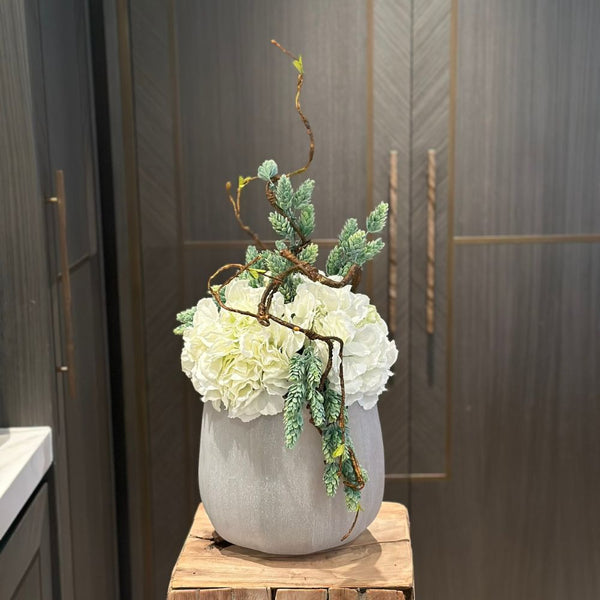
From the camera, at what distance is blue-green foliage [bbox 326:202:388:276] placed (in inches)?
47.8

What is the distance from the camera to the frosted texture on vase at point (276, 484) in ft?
3.84

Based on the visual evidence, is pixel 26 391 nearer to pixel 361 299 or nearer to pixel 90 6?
pixel 361 299

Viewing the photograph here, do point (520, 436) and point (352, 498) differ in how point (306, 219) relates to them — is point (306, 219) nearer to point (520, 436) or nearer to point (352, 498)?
point (352, 498)

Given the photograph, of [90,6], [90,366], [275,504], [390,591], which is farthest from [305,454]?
[90,6]

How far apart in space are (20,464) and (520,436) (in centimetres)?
122

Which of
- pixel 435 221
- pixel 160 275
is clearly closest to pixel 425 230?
pixel 435 221

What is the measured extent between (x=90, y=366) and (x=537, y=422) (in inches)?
41.6

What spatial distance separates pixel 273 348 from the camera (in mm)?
1142

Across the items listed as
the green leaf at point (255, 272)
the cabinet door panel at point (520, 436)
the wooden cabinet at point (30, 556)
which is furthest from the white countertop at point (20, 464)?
the cabinet door panel at point (520, 436)

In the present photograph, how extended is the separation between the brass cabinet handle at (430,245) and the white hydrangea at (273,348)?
0.94 meters

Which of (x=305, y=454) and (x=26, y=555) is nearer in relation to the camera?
(x=305, y=454)

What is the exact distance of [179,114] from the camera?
2084mm

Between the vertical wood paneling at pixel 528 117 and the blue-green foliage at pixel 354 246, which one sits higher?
the vertical wood paneling at pixel 528 117

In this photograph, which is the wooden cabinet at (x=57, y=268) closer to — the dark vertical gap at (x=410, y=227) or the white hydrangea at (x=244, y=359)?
the white hydrangea at (x=244, y=359)
